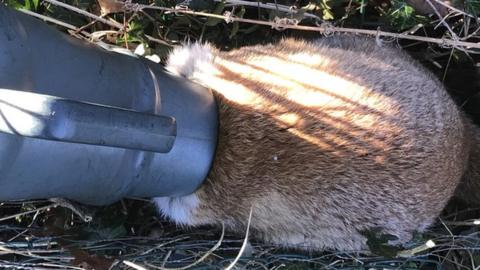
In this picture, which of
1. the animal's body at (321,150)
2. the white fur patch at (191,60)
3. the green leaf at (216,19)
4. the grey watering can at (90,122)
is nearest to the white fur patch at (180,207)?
the animal's body at (321,150)

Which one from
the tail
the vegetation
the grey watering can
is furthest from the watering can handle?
the tail

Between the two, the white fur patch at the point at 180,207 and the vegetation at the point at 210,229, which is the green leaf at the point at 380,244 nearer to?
the vegetation at the point at 210,229

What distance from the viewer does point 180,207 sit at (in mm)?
1903

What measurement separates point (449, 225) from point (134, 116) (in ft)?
4.71

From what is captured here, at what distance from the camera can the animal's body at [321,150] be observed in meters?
1.75

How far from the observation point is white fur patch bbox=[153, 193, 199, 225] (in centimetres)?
186

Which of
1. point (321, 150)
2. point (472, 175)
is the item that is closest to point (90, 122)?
point (321, 150)

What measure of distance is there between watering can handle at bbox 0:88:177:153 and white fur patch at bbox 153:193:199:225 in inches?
29.1

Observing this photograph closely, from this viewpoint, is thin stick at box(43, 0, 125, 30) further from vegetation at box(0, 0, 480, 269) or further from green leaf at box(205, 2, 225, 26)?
green leaf at box(205, 2, 225, 26)

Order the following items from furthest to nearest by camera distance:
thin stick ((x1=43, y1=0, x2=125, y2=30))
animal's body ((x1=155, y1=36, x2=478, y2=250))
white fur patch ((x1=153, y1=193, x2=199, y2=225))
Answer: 1. thin stick ((x1=43, y1=0, x2=125, y2=30))
2. white fur patch ((x1=153, y1=193, x2=199, y2=225))
3. animal's body ((x1=155, y1=36, x2=478, y2=250))

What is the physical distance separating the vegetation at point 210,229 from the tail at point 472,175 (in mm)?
63

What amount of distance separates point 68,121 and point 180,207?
945mm

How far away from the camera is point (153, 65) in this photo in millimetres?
1662

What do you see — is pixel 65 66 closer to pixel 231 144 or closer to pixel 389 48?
pixel 231 144
